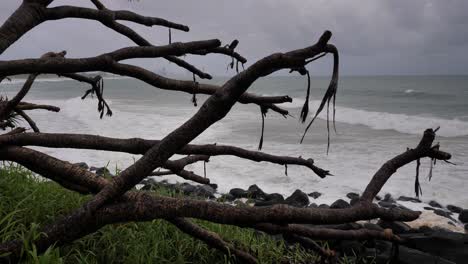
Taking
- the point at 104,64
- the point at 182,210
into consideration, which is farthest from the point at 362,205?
the point at 104,64

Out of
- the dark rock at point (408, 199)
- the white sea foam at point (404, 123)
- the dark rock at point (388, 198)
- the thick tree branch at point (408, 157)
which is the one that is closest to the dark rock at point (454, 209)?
the dark rock at point (408, 199)

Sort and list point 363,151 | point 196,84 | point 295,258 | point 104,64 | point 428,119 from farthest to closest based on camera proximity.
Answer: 1. point 428,119
2. point 363,151
3. point 295,258
4. point 196,84
5. point 104,64

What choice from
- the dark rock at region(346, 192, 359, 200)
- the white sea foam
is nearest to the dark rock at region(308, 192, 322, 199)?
the dark rock at region(346, 192, 359, 200)

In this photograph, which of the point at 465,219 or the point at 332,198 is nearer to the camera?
the point at 465,219

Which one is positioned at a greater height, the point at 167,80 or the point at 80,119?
the point at 167,80

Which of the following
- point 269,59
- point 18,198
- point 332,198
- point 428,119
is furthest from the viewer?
point 428,119

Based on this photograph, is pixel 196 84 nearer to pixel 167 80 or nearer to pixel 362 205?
pixel 167 80

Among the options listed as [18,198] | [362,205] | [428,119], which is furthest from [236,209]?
[428,119]

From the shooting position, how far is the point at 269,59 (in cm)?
139

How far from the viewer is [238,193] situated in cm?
1035

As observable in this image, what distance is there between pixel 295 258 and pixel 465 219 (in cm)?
640

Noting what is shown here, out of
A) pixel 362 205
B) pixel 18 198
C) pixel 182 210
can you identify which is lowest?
pixel 18 198

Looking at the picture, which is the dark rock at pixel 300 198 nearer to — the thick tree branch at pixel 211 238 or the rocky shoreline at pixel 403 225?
the rocky shoreline at pixel 403 225

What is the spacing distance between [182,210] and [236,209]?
0.28 meters
